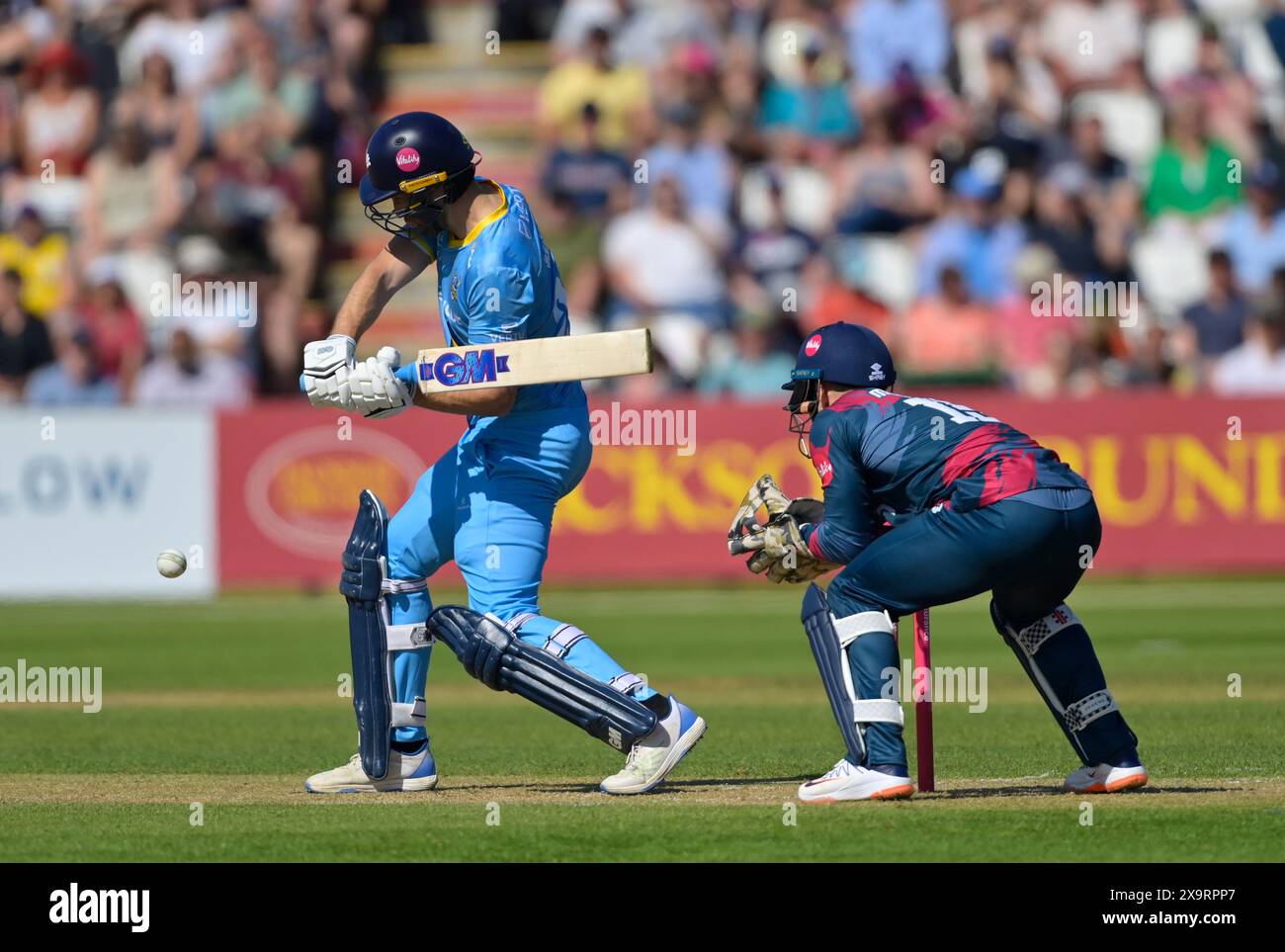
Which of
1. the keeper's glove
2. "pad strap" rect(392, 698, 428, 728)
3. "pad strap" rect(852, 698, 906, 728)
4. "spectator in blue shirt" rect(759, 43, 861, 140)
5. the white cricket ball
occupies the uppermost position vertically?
"spectator in blue shirt" rect(759, 43, 861, 140)

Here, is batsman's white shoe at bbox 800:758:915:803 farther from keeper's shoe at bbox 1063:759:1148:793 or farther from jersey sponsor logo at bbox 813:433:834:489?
jersey sponsor logo at bbox 813:433:834:489

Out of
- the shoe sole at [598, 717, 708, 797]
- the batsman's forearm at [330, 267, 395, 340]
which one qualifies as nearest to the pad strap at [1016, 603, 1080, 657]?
the shoe sole at [598, 717, 708, 797]

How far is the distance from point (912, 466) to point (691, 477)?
1137 cm

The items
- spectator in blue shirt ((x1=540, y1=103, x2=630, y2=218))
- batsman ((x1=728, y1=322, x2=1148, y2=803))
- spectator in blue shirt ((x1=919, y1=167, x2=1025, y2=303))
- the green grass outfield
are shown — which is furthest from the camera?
spectator in blue shirt ((x1=540, y1=103, x2=630, y2=218))

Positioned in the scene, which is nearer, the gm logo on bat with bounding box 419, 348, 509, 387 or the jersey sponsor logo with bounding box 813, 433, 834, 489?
the jersey sponsor logo with bounding box 813, 433, 834, 489

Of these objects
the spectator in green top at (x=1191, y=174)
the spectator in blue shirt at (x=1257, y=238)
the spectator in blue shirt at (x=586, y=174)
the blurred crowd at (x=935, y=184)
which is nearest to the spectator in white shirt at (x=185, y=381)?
the blurred crowd at (x=935, y=184)

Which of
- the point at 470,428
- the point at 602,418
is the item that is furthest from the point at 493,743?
the point at 602,418

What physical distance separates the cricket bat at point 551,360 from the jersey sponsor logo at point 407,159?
0.69 metres

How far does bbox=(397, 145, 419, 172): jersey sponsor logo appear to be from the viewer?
788 cm

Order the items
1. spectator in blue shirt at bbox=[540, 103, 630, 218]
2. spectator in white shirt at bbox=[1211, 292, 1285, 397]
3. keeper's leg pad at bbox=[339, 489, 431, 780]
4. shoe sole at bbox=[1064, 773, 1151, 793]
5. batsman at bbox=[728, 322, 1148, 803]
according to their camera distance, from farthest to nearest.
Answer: spectator in blue shirt at bbox=[540, 103, 630, 218] < spectator in white shirt at bbox=[1211, 292, 1285, 397] < keeper's leg pad at bbox=[339, 489, 431, 780] < shoe sole at bbox=[1064, 773, 1151, 793] < batsman at bbox=[728, 322, 1148, 803]

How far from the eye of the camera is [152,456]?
18875mm

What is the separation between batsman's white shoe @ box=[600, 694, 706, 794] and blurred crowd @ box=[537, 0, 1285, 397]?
37.5 feet

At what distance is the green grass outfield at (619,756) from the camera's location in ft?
22.8

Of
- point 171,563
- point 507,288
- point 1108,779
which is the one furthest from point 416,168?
point 1108,779
